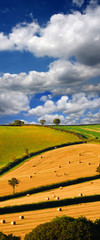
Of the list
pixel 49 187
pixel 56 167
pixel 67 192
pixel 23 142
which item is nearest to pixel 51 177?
pixel 49 187

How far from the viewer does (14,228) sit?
25.1 meters

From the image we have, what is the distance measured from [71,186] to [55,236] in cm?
2640

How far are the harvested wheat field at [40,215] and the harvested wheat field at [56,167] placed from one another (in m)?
A: 13.0

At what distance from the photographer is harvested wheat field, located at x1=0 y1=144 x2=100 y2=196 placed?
147 ft

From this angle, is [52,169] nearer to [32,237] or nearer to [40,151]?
[40,151]

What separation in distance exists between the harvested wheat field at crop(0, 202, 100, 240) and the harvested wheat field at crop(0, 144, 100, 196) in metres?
13.0

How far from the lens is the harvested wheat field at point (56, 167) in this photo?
147 feet

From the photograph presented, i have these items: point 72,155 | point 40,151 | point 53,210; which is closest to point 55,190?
point 53,210

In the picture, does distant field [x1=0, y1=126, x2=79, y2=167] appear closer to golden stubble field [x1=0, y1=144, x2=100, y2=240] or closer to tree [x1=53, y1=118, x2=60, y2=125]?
golden stubble field [x1=0, y1=144, x2=100, y2=240]

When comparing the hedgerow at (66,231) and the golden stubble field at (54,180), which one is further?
the golden stubble field at (54,180)

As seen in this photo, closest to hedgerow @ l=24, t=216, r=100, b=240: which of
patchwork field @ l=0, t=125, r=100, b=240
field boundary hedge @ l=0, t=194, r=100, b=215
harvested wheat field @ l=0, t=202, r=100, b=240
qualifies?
patchwork field @ l=0, t=125, r=100, b=240

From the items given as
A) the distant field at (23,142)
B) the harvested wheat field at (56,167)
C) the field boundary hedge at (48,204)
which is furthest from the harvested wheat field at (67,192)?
the distant field at (23,142)

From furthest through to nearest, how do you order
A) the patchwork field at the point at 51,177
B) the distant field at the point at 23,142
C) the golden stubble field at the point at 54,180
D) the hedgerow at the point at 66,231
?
the distant field at the point at 23,142 → the patchwork field at the point at 51,177 → the golden stubble field at the point at 54,180 → the hedgerow at the point at 66,231

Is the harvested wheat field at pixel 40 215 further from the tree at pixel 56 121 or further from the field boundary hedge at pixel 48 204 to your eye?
the tree at pixel 56 121
